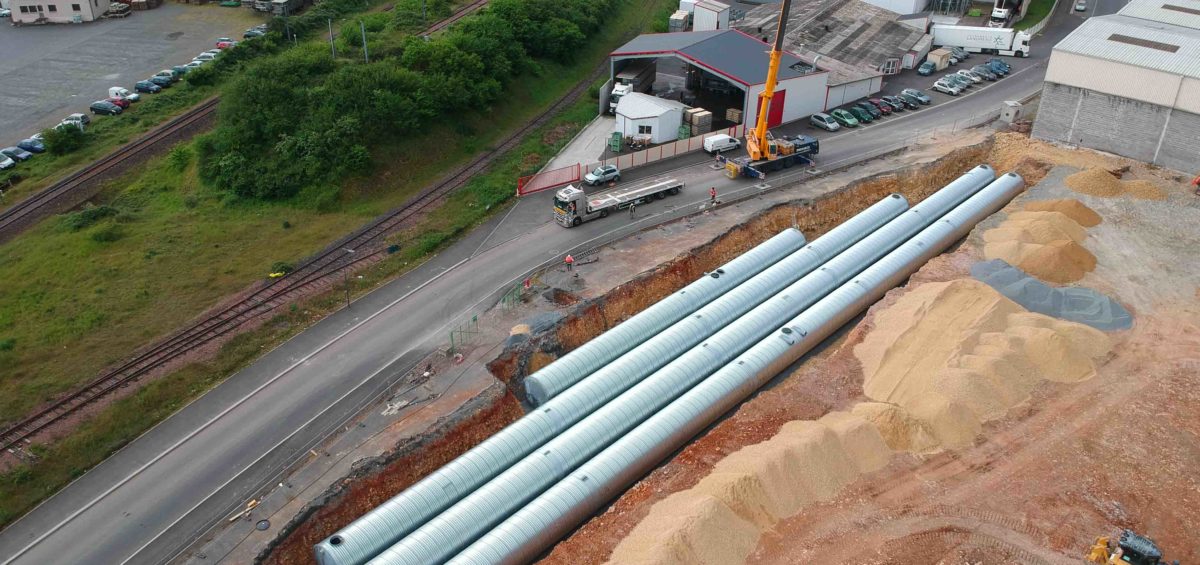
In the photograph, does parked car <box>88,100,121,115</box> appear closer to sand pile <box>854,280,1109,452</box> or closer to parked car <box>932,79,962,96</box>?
sand pile <box>854,280,1109,452</box>

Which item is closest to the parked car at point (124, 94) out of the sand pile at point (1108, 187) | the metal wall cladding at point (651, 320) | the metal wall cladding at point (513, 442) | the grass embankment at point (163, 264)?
the grass embankment at point (163, 264)

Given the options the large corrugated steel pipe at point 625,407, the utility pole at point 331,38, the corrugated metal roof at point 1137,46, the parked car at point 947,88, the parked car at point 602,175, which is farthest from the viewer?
the parked car at point 947,88

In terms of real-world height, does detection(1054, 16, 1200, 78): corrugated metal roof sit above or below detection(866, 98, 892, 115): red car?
above

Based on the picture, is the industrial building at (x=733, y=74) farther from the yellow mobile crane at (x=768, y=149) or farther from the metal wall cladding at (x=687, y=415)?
the metal wall cladding at (x=687, y=415)

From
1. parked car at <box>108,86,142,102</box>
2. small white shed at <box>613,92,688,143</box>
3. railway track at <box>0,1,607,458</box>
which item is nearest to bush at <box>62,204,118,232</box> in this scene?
railway track at <box>0,1,607,458</box>

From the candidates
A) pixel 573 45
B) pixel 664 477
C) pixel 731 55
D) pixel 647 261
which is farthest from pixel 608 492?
pixel 573 45

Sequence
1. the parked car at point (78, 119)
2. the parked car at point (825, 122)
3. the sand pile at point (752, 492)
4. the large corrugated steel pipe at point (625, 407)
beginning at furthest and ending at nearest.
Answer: the parked car at point (825, 122) → the parked car at point (78, 119) → the large corrugated steel pipe at point (625, 407) → the sand pile at point (752, 492)

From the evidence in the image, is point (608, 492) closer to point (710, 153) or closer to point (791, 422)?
point (791, 422)
